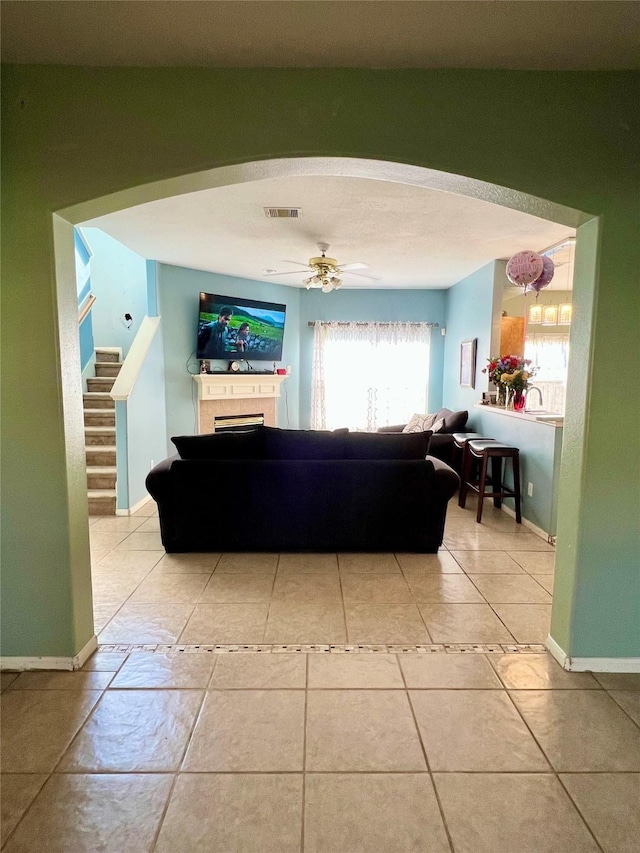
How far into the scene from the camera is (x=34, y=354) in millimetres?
1847

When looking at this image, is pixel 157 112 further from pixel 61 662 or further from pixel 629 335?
pixel 61 662

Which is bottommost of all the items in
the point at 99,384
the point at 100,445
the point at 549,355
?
the point at 100,445

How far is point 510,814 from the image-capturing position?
1.34 meters

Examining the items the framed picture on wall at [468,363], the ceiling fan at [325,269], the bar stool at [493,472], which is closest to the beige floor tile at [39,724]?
the bar stool at [493,472]

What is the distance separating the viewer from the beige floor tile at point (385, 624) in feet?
7.26

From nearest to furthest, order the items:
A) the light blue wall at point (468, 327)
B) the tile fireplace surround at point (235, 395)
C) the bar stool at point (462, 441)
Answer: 1. the bar stool at point (462, 441)
2. the light blue wall at point (468, 327)
3. the tile fireplace surround at point (235, 395)

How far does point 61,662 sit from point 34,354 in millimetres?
1388

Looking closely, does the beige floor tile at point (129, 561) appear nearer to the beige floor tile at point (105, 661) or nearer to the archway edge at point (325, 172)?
the beige floor tile at point (105, 661)

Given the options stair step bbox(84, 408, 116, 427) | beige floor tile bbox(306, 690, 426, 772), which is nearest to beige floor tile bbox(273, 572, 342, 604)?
beige floor tile bbox(306, 690, 426, 772)

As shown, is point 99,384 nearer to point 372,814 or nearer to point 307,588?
point 307,588

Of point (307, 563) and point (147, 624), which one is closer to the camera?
point (147, 624)

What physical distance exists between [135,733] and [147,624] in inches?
29.3

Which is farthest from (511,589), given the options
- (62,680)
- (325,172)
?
(325,172)

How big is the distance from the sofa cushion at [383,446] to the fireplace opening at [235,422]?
310 centimetres
